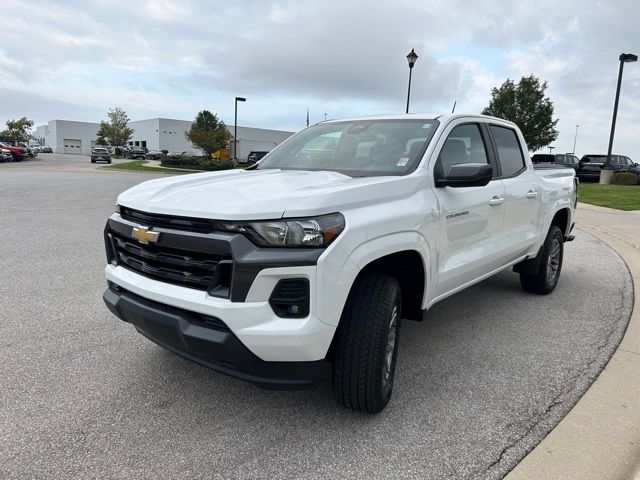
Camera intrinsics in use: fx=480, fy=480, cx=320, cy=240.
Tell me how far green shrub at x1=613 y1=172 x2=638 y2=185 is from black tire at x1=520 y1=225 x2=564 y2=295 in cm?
2170

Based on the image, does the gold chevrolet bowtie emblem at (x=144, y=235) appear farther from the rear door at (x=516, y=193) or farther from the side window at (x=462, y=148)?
the rear door at (x=516, y=193)

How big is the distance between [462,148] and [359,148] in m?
0.83

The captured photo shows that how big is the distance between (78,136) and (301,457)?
113604 millimetres

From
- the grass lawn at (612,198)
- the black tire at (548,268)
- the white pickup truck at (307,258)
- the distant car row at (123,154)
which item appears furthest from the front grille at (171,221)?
the distant car row at (123,154)

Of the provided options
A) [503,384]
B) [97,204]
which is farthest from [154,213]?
[97,204]

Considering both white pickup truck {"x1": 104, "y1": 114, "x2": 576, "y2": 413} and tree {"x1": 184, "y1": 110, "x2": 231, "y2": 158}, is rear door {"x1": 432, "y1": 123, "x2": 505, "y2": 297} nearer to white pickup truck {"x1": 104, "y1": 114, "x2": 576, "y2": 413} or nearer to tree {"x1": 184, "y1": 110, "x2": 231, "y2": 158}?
white pickup truck {"x1": 104, "y1": 114, "x2": 576, "y2": 413}

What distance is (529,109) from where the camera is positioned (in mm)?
32938

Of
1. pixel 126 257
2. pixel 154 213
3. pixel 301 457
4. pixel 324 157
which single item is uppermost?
pixel 324 157

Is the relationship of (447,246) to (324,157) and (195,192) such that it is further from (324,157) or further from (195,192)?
(195,192)

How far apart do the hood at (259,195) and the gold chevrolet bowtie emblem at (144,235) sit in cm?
11

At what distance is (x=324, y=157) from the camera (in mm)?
3775

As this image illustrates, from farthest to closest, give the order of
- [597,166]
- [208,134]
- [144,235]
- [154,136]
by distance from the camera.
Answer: [154,136]
[208,134]
[597,166]
[144,235]

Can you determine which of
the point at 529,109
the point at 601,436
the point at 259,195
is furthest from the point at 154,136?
the point at 601,436

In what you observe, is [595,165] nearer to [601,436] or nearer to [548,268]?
[548,268]
